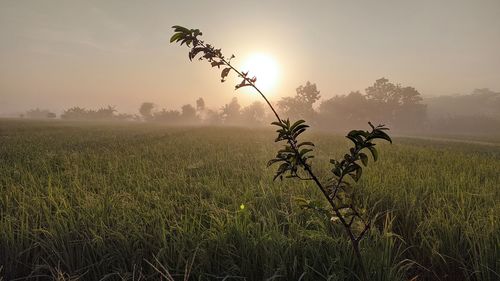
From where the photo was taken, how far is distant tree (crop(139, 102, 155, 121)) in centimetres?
17780

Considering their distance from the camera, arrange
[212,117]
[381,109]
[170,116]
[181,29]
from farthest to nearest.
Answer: [212,117] < [170,116] < [381,109] < [181,29]

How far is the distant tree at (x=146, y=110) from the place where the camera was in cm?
17780

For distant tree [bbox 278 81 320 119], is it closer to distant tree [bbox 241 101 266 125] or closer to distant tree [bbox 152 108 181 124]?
distant tree [bbox 241 101 266 125]

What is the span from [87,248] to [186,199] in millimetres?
1729

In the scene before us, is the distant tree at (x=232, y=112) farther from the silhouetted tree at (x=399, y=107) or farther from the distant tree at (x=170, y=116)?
the silhouetted tree at (x=399, y=107)

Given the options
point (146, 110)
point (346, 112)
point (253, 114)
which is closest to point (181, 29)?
point (346, 112)

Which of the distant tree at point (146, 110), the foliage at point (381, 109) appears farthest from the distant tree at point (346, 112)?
the distant tree at point (146, 110)

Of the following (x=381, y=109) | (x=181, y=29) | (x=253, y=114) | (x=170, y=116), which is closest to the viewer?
(x=181, y=29)

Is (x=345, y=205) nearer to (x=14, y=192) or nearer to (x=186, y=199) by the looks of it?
(x=186, y=199)

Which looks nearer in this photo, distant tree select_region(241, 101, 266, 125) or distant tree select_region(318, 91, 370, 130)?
distant tree select_region(318, 91, 370, 130)

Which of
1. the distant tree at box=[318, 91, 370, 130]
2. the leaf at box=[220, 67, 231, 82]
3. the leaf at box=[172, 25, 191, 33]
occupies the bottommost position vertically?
the leaf at box=[220, 67, 231, 82]

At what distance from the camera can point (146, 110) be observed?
179375 millimetres

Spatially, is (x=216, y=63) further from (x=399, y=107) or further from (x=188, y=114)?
(x=188, y=114)

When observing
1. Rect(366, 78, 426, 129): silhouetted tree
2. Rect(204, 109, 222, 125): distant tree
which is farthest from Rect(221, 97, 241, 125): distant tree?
Rect(366, 78, 426, 129): silhouetted tree
